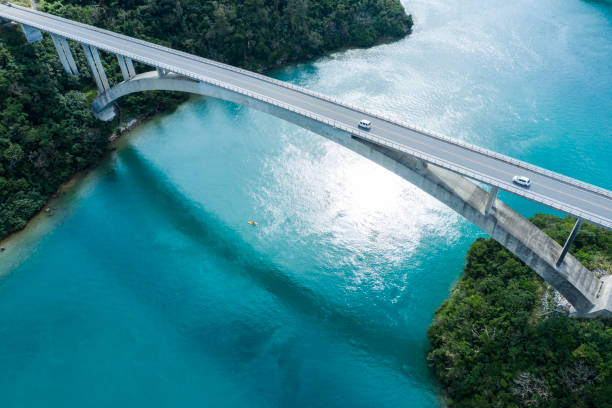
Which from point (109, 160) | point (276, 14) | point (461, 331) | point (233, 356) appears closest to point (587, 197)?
point (461, 331)

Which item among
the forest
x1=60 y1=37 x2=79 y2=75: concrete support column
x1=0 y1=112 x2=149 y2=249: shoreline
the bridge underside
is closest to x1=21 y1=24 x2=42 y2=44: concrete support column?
the forest

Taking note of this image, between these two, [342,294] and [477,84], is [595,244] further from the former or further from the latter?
[477,84]


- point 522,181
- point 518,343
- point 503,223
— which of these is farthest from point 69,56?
point 518,343

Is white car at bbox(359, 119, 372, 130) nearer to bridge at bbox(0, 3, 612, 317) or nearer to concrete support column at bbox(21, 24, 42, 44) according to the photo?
bridge at bbox(0, 3, 612, 317)

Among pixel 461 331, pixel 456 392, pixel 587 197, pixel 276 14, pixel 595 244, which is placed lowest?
pixel 456 392

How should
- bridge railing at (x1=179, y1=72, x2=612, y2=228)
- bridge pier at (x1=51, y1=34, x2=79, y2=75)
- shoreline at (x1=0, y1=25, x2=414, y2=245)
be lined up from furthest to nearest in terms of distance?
bridge pier at (x1=51, y1=34, x2=79, y2=75), shoreline at (x1=0, y1=25, x2=414, y2=245), bridge railing at (x1=179, y1=72, x2=612, y2=228)

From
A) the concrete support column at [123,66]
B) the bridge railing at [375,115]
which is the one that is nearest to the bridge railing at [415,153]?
the bridge railing at [375,115]
